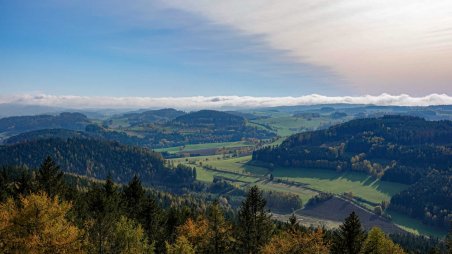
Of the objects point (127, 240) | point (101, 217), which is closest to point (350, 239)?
point (127, 240)

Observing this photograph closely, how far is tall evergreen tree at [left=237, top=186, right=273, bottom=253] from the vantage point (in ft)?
273

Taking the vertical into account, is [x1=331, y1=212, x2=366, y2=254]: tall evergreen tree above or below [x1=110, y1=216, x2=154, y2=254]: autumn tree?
above

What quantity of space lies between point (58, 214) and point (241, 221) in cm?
4115

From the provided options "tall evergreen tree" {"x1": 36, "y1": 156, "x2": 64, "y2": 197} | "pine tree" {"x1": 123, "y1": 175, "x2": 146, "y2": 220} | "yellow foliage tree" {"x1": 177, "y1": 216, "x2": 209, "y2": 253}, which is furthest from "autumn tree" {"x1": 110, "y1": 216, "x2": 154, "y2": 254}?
"tall evergreen tree" {"x1": 36, "y1": 156, "x2": 64, "y2": 197}

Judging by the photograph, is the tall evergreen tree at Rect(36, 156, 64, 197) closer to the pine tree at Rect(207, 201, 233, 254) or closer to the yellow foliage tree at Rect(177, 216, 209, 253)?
the yellow foliage tree at Rect(177, 216, 209, 253)

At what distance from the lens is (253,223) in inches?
3307

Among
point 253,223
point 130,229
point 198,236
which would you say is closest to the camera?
point 130,229

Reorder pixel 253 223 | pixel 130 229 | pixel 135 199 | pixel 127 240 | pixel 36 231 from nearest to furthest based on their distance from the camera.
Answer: pixel 36 231 → pixel 127 240 → pixel 130 229 → pixel 253 223 → pixel 135 199

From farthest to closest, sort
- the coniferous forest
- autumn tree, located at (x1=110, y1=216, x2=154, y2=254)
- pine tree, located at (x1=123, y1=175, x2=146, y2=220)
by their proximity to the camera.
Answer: pine tree, located at (x1=123, y1=175, x2=146, y2=220), autumn tree, located at (x1=110, y1=216, x2=154, y2=254), the coniferous forest

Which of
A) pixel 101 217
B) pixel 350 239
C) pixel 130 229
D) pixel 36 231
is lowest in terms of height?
pixel 130 229

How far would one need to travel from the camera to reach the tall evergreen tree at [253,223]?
83.1 metres

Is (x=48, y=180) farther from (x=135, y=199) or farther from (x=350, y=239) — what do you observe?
(x=350, y=239)

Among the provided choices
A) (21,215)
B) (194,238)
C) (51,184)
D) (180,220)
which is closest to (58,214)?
(21,215)

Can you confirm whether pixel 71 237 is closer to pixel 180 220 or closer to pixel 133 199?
pixel 133 199
